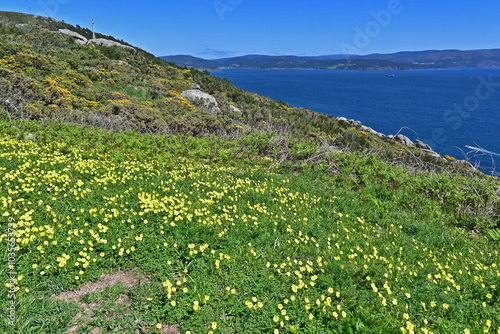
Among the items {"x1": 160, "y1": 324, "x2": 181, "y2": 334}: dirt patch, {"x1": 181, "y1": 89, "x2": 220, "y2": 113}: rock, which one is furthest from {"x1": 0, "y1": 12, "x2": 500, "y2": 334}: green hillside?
{"x1": 181, "y1": 89, "x2": 220, "y2": 113}: rock

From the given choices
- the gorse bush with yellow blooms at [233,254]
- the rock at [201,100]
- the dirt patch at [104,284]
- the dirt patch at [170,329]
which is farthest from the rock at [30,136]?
the rock at [201,100]

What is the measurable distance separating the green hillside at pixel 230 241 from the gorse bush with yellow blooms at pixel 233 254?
3 centimetres

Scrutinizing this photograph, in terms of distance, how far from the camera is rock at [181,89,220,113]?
23.9 meters

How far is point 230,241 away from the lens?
17.8 feet

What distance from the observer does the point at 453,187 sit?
9758 millimetres

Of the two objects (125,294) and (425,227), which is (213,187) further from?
(425,227)

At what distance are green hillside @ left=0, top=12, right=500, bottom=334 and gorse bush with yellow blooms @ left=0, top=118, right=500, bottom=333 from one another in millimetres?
27

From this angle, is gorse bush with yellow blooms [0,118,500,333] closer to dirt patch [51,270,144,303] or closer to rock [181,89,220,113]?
dirt patch [51,270,144,303]

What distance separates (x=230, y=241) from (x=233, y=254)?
337 mm

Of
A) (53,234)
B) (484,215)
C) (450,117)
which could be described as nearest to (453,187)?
(484,215)

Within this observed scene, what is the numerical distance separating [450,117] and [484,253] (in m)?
65.3

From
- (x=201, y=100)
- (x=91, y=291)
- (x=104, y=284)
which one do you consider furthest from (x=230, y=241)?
(x=201, y=100)

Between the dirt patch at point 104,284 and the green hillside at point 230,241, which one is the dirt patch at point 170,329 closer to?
the green hillside at point 230,241

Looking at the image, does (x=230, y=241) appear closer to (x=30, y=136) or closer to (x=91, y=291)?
(x=91, y=291)
